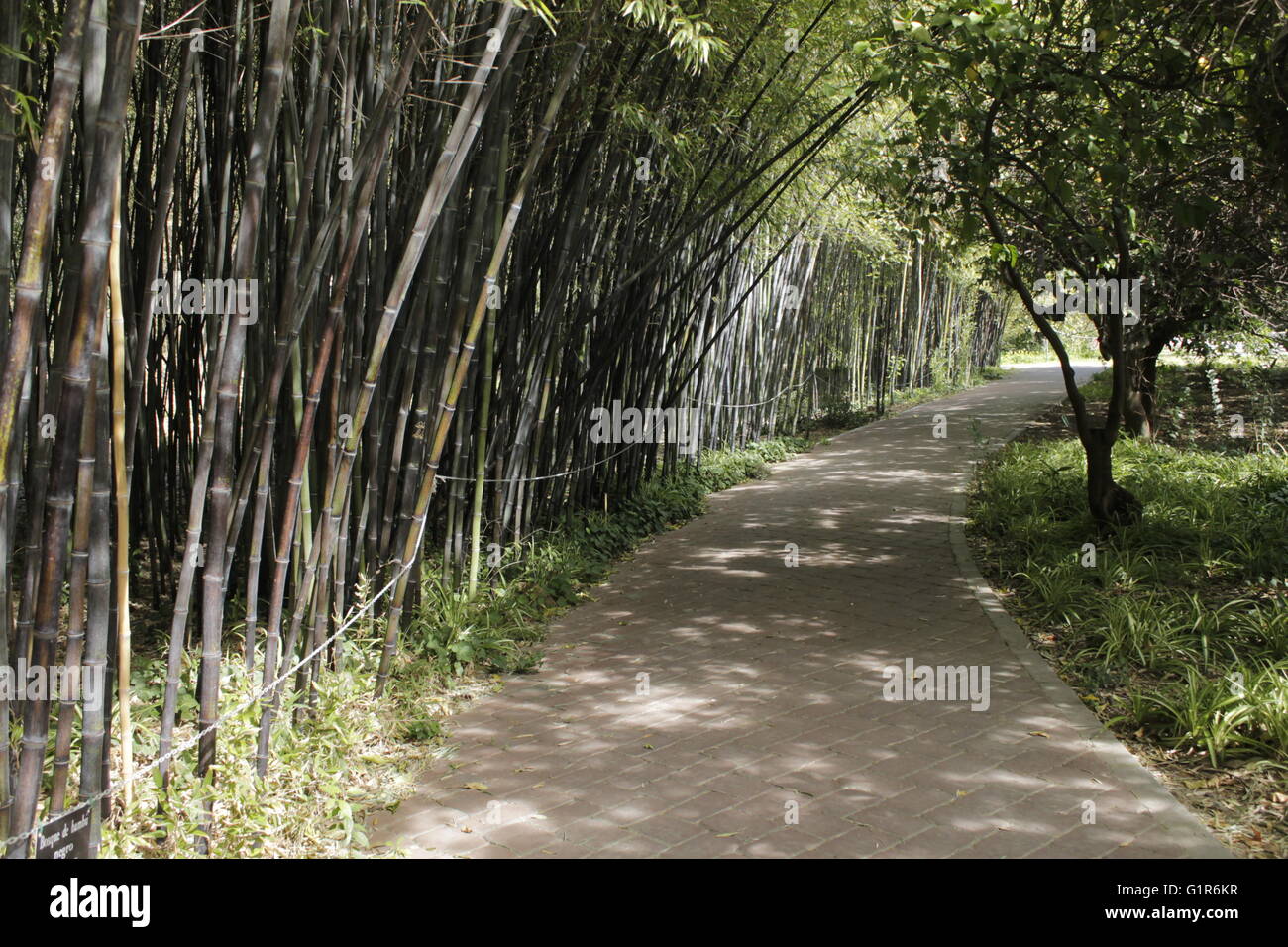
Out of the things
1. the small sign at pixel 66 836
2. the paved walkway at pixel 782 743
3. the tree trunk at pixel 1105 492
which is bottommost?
the paved walkway at pixel 782 743

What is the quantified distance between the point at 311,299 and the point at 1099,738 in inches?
111

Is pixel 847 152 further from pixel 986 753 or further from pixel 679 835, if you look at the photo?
pixel 679 835

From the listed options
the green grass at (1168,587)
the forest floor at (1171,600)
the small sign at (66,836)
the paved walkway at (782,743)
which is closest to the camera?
the small sign at (66,836)

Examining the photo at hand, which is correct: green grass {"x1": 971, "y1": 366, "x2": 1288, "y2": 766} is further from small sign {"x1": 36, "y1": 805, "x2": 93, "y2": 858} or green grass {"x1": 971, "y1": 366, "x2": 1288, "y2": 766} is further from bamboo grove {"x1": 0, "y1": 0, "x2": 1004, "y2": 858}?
small sign {"x1": 36, "y1": 805, "x2": 93, "y2": 858}

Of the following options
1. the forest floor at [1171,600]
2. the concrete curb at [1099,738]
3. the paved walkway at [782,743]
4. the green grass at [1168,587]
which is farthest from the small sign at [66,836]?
the green grass at [1168,587]

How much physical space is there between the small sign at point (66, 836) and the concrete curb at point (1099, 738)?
8.71ft

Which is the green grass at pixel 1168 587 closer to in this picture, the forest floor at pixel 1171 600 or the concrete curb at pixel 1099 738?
the forest floor at pixel 1171 600

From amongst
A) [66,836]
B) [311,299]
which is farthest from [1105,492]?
[66,836]

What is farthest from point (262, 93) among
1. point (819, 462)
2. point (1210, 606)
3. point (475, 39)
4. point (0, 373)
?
point (819, 462)

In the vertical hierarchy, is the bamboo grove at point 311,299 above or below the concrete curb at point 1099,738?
above

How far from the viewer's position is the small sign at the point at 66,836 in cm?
212

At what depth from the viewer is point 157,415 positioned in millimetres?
4527

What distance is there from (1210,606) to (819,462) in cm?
530

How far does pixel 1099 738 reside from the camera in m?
3.46
